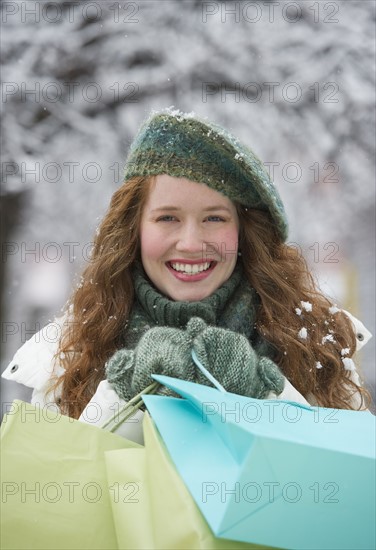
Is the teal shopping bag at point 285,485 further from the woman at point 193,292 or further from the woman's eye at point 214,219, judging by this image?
the woman's eye at point 214,219

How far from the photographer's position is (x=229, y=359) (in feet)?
6.22

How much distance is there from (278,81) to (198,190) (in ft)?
7.81

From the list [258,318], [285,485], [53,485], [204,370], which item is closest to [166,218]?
[258,318]

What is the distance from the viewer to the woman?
6.97 ft

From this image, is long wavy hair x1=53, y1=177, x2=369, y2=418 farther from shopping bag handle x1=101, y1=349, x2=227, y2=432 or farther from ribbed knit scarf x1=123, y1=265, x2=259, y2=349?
shopping bag handle x1=101, y1=349, x2=227, y2=432

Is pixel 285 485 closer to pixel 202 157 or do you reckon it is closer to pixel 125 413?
pixel 125 413

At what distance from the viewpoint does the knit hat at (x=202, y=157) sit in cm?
215

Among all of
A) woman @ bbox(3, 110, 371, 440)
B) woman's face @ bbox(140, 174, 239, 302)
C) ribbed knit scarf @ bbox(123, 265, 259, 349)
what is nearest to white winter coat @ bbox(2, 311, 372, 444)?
woman @ bbox(3, 110, 371, 440)

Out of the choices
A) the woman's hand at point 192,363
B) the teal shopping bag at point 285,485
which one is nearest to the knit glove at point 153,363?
the woman's hand at point 192,363

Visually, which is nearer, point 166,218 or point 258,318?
point 166,218

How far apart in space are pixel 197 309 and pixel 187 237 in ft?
0.64

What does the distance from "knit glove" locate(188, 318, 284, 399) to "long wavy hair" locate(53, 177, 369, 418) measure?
0.34m

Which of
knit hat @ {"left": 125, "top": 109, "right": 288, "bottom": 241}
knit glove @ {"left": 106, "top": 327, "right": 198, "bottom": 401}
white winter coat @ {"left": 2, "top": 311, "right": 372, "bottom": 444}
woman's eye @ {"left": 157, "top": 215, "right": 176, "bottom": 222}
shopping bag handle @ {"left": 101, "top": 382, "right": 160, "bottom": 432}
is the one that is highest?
knit hat @ {"left": 125, "top": 109, "right": 288, "bottom": 241}

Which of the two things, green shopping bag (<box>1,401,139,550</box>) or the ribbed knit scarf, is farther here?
the ribbed knit scarf
